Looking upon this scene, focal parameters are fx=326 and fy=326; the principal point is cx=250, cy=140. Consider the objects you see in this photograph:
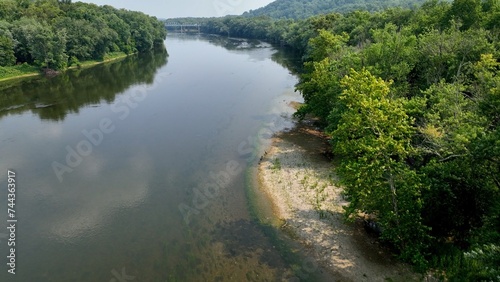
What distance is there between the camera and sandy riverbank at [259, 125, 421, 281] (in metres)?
20.1

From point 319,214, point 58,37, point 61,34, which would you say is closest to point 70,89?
point 58,37

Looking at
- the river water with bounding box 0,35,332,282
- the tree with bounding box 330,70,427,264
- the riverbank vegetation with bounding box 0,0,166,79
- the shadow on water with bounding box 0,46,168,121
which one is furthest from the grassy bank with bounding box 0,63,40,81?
the tree with bounding box 330,70,427,264

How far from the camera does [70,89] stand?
65.9m

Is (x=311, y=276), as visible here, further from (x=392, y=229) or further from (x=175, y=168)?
(x=175, y=168)

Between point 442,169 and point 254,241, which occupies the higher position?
point 442,169

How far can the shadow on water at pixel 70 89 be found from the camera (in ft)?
174

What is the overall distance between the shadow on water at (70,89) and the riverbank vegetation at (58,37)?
577 cm

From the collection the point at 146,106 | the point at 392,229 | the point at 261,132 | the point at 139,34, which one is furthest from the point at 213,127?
the point at 139,34

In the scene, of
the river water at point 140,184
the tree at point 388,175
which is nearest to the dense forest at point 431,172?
the tree at point 388,175

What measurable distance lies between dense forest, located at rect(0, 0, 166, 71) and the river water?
71.3 feet

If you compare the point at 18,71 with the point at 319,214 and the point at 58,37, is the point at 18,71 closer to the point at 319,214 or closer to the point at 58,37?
the point at 58,37

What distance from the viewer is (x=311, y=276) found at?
19953mm

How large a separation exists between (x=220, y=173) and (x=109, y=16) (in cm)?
10959

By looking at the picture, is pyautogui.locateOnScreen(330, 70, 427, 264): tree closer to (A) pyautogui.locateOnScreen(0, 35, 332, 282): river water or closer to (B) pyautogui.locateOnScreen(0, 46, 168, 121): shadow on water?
(A) pyautogui.locateOnScreen(0, 35, 332, 282): river water
